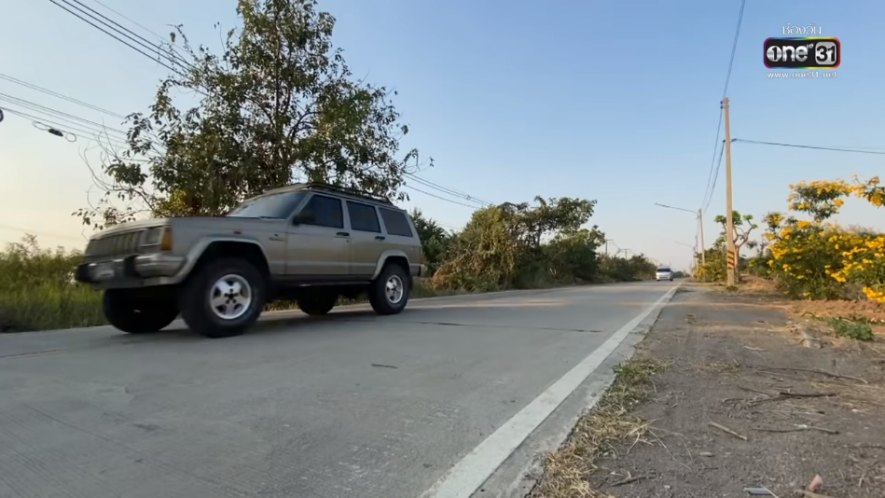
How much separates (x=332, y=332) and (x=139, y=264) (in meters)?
2.48

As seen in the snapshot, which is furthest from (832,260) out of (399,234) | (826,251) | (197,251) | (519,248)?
(519,248)

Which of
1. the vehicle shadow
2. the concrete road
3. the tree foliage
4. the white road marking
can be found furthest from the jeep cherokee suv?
the tree foliage

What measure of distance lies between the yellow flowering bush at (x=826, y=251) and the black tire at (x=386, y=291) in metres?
7.85

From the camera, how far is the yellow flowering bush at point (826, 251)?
935cm

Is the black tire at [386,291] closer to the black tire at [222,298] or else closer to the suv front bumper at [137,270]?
the black tire at [222,298]

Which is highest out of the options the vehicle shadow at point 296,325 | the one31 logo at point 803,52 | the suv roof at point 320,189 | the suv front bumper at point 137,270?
the one31 logo at point 803,52

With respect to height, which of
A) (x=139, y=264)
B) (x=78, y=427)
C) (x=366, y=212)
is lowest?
(x=78, y=427)

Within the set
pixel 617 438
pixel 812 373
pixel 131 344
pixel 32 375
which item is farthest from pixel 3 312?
pixel 812 373

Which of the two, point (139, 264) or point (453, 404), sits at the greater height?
point (139, 264)

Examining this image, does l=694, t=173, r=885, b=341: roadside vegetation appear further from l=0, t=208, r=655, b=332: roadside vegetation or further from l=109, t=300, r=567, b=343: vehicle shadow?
l=0, t=208, r=655, b=332: roadside vegetation

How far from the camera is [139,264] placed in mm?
6023

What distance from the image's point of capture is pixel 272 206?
7.74m

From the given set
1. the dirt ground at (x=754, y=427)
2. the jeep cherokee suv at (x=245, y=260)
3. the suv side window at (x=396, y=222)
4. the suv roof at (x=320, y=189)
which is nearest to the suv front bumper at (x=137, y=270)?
the jeep cherokee suv at (x=245, y=260)

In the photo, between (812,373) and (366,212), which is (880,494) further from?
(366,212)
